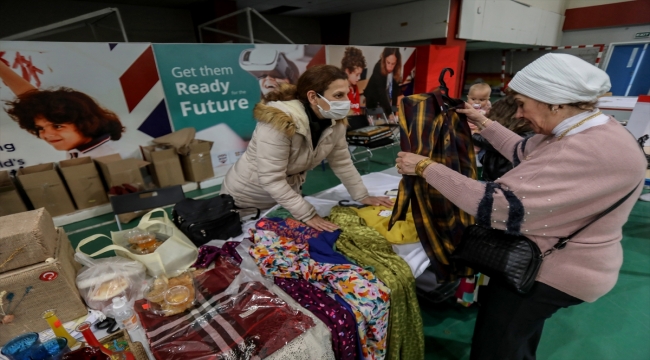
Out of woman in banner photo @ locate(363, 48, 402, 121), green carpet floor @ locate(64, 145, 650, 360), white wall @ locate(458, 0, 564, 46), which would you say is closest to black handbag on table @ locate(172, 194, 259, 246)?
green carpet floor @ locate(64, 145, 650, 360)

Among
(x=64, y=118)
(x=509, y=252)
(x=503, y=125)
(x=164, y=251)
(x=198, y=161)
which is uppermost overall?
(x=503, y=125)

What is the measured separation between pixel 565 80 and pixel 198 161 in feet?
14.1

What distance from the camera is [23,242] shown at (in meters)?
1.11

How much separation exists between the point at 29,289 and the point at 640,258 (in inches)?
170

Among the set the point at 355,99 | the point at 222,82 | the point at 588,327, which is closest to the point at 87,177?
the point at 222,82

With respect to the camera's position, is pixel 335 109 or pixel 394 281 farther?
pixel 335 109

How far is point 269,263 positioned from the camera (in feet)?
4.78

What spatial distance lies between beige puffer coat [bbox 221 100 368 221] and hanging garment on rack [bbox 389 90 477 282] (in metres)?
0.56

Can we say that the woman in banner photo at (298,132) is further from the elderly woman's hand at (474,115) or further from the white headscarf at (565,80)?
the white headscarf at (565,80)

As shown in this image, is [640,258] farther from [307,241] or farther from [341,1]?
[341,1]

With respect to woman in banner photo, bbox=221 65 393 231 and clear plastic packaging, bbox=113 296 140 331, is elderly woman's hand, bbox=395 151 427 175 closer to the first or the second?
woman in banner photo, bbox=221 65 393 231

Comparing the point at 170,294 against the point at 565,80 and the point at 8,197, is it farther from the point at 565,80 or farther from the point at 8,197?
the point at 8,197

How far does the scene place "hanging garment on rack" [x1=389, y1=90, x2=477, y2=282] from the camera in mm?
1485

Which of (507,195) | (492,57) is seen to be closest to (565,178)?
(507,195)
